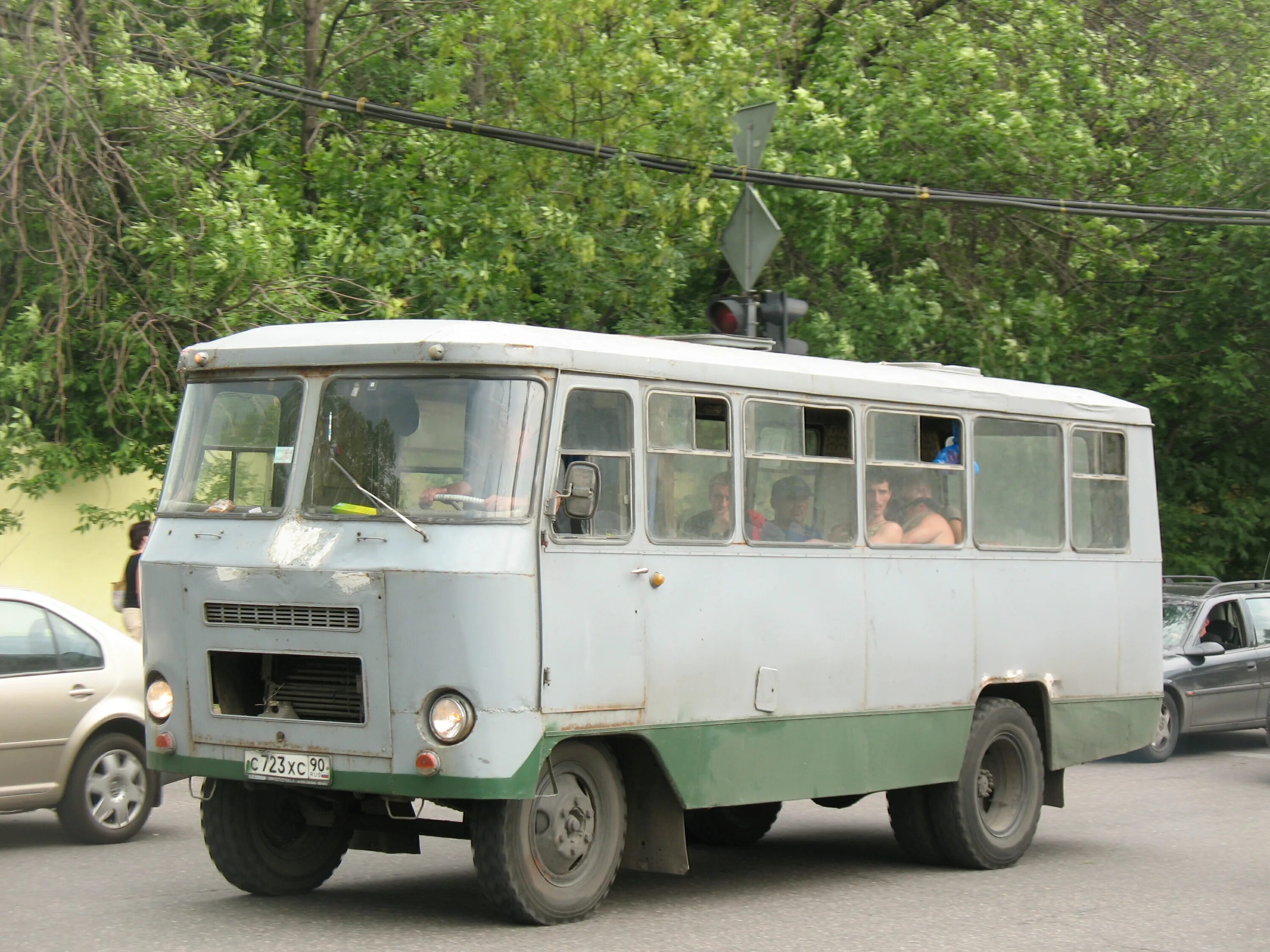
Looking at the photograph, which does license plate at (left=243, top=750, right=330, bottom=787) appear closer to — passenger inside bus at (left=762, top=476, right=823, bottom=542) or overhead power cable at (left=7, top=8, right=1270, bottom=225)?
passenger inside bus at (left=762, top=476, right=823, bottom=542)

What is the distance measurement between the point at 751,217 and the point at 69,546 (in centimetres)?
936

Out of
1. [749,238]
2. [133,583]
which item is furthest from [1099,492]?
[133,583]

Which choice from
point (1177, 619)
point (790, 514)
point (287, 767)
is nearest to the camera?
point (287, 767)

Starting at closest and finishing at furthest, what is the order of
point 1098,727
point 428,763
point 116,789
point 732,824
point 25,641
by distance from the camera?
point 428,763
point 25,641
point 116,789
point 732,824
point 1098,727

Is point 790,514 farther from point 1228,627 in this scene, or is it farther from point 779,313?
point 1228,627

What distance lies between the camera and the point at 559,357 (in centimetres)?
812

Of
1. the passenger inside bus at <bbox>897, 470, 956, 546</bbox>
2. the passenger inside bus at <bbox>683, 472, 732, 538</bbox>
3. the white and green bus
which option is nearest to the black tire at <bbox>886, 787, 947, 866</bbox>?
the white and green bus

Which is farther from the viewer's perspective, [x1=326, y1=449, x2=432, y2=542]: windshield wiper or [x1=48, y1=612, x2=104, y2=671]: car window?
[x1=48, y1=612, x2=104, y2=671]: car window

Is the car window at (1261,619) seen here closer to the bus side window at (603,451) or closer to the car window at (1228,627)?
the car window at (1228,627)

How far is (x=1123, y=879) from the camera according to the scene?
33.1 feet

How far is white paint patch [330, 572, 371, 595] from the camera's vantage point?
7824 millimetres

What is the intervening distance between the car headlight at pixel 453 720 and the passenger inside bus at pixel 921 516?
3.40 metres

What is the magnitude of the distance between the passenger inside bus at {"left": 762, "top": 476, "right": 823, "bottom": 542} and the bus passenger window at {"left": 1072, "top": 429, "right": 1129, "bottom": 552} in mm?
2622

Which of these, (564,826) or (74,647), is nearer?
(564,826)
